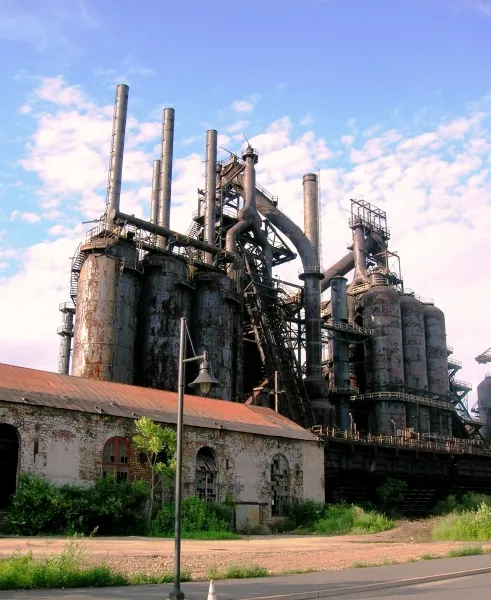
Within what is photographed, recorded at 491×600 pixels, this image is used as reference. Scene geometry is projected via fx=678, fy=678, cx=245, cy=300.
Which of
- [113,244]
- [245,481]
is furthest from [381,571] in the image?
[113,244]

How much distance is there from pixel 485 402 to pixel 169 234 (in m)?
42.4

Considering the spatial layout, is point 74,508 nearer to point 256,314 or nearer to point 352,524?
point 352,524

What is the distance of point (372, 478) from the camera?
42625 mm

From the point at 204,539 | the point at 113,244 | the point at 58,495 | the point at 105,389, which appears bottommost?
the point at 204,539

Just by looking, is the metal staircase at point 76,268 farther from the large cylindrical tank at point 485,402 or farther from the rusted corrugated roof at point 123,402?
the large cylindrical tank at point 485,402

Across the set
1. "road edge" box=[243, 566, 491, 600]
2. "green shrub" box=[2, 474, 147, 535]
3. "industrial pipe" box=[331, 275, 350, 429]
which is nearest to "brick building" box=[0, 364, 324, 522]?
"green shrub" box=[2, 474, 147, 535]

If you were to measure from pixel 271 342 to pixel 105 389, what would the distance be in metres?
19.7

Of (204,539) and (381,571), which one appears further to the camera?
(204,539)

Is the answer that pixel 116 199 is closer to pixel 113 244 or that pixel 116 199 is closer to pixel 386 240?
pixel 113 244

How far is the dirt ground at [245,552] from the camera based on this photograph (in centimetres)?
1417

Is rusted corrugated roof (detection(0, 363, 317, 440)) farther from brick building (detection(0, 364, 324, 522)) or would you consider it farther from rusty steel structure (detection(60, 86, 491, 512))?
rusty steel structure (detection(60, 86, 491, 512))

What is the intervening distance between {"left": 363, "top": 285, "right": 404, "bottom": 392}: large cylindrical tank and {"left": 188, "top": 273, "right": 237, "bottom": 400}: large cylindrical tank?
54.1 ft

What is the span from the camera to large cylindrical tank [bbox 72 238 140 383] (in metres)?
36.6

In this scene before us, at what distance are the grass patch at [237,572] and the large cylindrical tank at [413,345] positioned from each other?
4402 cm
